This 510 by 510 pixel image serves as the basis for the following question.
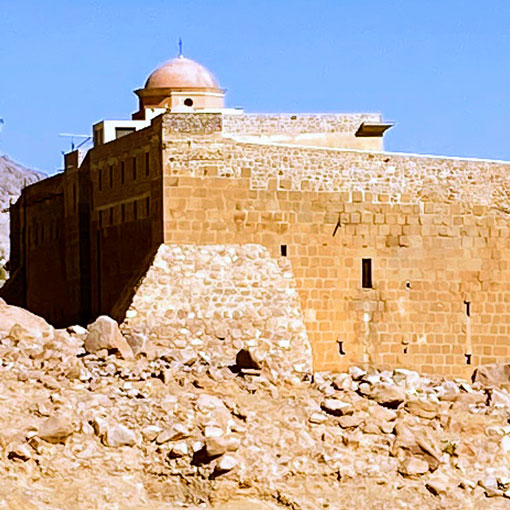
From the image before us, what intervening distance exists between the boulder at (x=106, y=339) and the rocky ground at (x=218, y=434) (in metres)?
0.02

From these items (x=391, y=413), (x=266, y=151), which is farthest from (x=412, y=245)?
(x=391, y=413)

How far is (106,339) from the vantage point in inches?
906

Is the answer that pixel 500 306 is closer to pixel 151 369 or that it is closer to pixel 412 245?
pixel 412 245

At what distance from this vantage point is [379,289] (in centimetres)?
2647

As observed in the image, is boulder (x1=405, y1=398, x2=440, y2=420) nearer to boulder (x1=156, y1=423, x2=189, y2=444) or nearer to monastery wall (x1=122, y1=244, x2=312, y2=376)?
monastery wall (x1=122, y1=244, x2=312, y2=376)

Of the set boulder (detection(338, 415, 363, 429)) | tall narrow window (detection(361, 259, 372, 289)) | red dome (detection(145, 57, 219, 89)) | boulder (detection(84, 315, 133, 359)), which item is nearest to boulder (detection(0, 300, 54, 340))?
boulder (detection(84, 315, 133, 359))

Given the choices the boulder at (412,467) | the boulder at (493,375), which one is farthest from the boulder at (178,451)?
the boulder at (493,375)

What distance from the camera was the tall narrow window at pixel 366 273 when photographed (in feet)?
86.8

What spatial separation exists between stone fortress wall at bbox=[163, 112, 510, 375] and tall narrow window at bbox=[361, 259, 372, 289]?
8 centimetres

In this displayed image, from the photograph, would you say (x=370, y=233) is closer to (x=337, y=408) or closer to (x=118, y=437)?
(x=337, y=408)

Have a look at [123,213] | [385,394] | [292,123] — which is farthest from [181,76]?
[385,394]

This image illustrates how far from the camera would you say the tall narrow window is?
2645cm

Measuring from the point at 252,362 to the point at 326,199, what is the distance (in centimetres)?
394

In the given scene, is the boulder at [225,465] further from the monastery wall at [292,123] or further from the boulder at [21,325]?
the monastery wall at [292,123]
